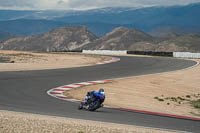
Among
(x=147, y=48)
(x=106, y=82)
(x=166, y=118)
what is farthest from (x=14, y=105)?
(x=147, y=48)

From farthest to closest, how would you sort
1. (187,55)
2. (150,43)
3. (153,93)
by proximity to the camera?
(150,43), (187,55), (153,93)

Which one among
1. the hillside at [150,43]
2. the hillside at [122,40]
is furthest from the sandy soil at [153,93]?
the hillside at [122,40]

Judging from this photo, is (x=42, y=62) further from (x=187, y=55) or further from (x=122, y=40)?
(x=122, y=40)

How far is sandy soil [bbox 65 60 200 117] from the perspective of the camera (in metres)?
16.3

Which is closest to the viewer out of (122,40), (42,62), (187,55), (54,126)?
(54,126)

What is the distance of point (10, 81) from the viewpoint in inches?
877

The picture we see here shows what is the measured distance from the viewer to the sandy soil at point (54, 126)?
9.91 m

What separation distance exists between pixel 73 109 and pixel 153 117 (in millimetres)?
2749

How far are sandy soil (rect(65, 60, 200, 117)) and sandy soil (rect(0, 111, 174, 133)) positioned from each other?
4.31 meters

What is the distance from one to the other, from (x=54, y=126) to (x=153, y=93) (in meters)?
11.1

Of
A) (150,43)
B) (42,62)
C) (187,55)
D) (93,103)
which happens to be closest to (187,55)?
(187,55)

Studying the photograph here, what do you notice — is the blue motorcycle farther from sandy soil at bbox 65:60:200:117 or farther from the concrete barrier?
the concrete barrier

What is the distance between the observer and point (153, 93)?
Result: 20.8 metres

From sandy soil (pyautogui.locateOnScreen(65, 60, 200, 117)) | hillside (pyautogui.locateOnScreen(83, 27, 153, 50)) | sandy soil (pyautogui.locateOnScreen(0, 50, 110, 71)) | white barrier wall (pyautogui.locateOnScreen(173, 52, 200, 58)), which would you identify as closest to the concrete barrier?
white barrier wall (pyautogui.locateOnScreen(173, 52, 200, 58))
